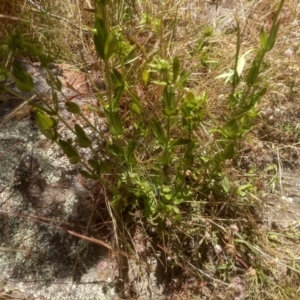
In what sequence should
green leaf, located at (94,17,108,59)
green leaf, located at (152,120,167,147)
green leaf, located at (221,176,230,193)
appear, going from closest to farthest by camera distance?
green leaf, located at (94,17,108,59) < green leaf, located at (152,120,167,147) < green leaf, located at (221,176,230,193)

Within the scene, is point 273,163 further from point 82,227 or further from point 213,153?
point 82,227

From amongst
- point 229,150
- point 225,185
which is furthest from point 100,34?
point 225,185

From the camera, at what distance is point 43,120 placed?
2.73ft

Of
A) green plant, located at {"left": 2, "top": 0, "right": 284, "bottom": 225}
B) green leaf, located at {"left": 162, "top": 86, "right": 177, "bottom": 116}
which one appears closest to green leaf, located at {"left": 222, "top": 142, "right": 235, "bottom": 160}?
green plant, located at {"left": 2, "top": 0, "right": 284, "bottom": 225}

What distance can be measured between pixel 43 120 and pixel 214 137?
0.65 meters

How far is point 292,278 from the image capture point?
1.16 meters

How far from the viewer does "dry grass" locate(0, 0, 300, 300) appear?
1.15 meters

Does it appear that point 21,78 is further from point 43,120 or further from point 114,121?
point 114,121

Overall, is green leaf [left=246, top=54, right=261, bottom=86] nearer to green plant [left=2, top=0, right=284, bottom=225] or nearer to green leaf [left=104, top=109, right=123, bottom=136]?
green plant [left=2, top=0, right=284, bottom=225]

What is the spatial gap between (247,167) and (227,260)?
351 millimetres

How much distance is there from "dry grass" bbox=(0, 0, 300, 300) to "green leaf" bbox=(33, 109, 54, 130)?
1.29 ft

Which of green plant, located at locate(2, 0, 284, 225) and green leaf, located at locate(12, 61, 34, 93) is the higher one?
green leaf, located at locate(12, 61, 34, 93)

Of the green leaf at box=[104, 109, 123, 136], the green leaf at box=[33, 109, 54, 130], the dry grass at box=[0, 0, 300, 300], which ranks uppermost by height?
the green leaf at box=[33, 109, 54, 130]

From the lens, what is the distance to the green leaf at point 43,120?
822mm
